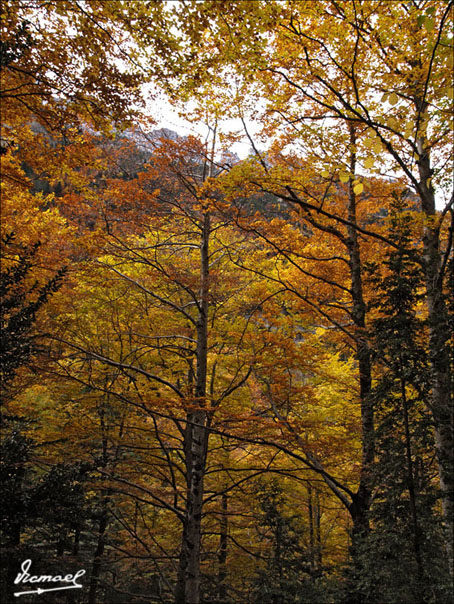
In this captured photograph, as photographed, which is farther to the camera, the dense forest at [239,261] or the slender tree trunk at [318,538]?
the slender tree trunk at [318,538]

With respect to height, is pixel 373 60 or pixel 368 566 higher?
pixel 373 60

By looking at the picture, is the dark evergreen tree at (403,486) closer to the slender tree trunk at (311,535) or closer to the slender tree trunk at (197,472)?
the slender tree trunk at (197,472)

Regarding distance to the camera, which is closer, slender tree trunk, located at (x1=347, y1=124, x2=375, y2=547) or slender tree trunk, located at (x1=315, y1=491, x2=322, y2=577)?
slender tree trunk, located at (x1=347, y1=124, x2=375, y2=547)

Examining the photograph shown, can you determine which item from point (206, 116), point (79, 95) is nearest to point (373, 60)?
point (206, 116)

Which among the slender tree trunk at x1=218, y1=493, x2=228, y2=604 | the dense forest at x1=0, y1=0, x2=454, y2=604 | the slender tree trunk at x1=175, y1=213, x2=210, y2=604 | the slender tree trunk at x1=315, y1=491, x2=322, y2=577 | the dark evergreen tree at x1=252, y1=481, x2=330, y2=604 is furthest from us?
the slender tree trunk at x1=218, y1=493, x2=228, y2=604

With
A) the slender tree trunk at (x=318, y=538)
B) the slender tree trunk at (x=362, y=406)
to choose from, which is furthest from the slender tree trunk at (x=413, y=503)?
the slender tree trunk at (x=318, y=538)

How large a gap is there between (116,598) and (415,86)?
46.4 ft

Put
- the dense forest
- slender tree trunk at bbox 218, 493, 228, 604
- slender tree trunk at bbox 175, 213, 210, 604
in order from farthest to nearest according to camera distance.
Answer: slender tree trunk at bbox 218, 493, 228, 604 → slender tree trunk at bbox 175, 213, 210, 604 → the dense forest

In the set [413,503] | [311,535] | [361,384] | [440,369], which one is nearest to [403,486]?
[413,503]

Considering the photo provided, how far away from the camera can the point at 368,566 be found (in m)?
4.07

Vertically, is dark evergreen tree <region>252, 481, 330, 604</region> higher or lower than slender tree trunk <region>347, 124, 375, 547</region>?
lower

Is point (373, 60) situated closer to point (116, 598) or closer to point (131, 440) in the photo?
point (131, 440)

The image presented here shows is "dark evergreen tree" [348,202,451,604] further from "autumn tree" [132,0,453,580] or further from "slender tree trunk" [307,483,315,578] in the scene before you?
"slender tree trunk" [307,483,315,578]

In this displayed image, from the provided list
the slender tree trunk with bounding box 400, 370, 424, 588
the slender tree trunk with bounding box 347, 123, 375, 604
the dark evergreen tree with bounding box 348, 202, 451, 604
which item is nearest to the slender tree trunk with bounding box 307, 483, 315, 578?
the slender tree trunk with bounding box 347, 123, 375, 604
